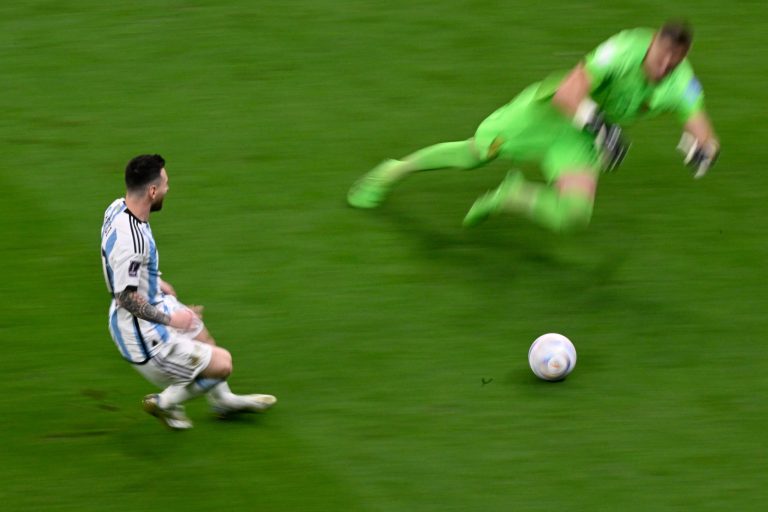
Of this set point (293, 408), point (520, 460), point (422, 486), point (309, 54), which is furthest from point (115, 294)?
point (309, 54)

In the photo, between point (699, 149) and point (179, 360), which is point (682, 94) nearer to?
point (699, 149)

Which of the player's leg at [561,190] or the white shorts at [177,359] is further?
the player's leg at [561,190]

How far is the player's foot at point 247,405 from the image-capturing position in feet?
24.1

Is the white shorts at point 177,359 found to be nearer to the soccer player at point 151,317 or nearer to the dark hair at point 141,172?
the soccer player at point 151,317

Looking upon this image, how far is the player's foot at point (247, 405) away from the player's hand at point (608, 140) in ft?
9.18

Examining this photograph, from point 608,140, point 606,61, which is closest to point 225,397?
Result: point 608,140

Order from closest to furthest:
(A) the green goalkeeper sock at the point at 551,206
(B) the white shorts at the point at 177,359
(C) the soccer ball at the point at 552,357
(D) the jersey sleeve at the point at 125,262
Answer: (D) the jersey sleeve at the point at 125,262
(B) the white shorts at the point at 177,359
(C) the soccer ball at the point at 552,357
(A) the green goalkeeper sock at the point at 551,206

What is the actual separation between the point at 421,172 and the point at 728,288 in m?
2.67

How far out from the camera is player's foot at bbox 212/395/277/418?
7.35 m

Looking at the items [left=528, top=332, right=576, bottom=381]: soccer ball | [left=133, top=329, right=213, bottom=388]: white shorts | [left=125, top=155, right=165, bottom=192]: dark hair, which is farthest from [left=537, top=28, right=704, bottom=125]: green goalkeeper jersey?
[left=133, top=329, right=213, bottom=388]: white shorts

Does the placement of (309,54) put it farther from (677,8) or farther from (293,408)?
(293,408)

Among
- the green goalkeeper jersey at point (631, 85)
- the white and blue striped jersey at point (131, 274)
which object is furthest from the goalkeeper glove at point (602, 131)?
the white and blue striped jersey at point (131, 274)

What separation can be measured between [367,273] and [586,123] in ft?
5.98

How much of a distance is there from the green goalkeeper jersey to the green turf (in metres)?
1.08
